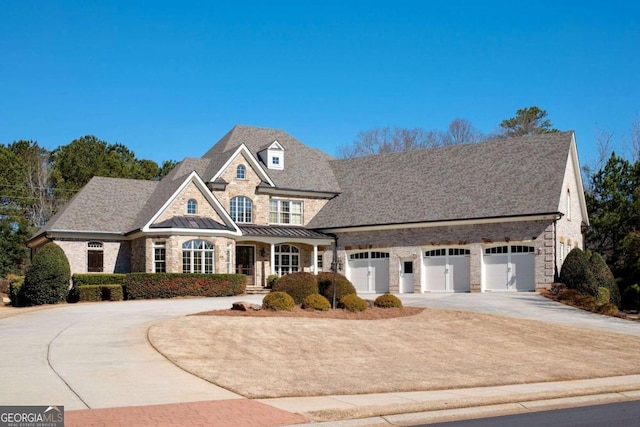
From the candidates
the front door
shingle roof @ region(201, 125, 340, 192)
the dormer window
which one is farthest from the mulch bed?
the dormer window

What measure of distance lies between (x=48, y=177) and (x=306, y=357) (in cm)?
5346

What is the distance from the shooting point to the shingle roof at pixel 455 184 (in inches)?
1521

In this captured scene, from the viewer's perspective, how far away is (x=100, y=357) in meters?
16.3

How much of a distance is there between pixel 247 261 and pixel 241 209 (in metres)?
3.16

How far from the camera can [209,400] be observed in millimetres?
12734

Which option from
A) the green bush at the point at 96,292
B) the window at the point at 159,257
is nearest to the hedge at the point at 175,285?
the green bush at the point at 96,292

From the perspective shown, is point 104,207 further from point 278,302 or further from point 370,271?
point 278,302

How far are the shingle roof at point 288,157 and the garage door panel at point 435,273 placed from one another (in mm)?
9536

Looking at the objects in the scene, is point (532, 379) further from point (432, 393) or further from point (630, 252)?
point (630, 252)

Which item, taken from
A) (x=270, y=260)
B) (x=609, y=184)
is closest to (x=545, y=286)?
(x=609, y=184)

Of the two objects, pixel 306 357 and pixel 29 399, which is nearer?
pixel 29 399

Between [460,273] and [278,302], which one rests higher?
[460,273]

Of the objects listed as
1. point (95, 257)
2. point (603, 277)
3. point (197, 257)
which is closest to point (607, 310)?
point (603, 277)

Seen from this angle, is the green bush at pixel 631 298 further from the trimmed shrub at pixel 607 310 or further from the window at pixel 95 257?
the window at pixel 95 257
